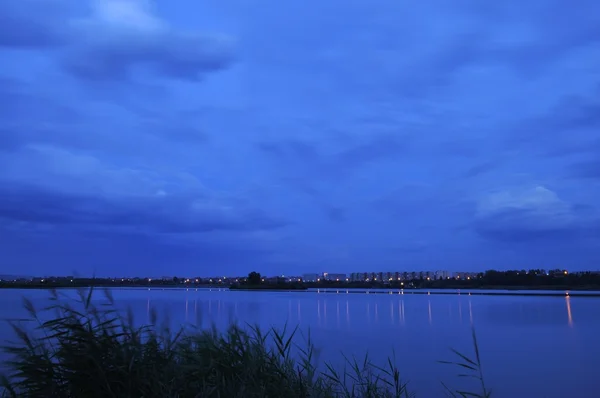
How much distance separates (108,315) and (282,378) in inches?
129

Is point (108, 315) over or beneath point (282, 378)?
over

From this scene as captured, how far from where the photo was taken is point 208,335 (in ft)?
33.2

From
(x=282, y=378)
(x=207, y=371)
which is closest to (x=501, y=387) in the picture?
(x=282, y=378)

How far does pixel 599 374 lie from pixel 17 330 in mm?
28314

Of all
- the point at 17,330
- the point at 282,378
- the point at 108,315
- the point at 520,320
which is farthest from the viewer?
the point at 520,320

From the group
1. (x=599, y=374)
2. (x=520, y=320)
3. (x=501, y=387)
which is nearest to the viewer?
A: (x=501, y=387)

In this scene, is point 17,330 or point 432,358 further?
point 432,358

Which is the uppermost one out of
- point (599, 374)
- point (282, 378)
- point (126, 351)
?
point (126, 351)

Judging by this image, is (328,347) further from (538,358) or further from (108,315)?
(108,315)

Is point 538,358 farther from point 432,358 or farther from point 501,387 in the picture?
point 501,387

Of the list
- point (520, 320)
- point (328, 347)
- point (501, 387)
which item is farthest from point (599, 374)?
point (520, 320)

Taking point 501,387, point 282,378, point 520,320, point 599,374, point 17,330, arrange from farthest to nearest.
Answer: point 520,320 < point 599,374 < point 501,387 < point 282,378 < point 17,330

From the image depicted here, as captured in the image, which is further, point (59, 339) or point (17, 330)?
point (59, 339)

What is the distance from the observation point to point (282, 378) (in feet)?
32.4
